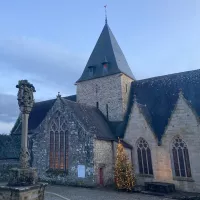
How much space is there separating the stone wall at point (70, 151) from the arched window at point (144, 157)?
4286mm

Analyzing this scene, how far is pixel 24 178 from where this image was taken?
723 centimetres

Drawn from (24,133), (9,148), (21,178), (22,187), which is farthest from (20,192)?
(9,148)

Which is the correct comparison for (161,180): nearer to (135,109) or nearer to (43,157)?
(135,109)

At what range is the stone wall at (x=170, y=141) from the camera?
14.1 metres

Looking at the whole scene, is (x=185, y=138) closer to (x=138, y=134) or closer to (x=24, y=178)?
(x=138, y=134)

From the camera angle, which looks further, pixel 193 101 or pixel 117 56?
pixel 117 56

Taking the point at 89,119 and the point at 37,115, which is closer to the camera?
the point at 89,119

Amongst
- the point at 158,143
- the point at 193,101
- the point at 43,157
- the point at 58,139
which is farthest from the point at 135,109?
the point at 43,157

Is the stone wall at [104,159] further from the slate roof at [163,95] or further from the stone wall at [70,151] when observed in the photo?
the slate roof at [163,95]

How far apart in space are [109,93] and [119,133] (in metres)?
4.63

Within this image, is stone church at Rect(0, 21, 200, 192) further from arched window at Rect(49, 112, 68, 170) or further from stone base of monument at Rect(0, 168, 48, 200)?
stone base of monument at Rect(0, 168, 48, 200)

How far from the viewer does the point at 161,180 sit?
15086 millimetres

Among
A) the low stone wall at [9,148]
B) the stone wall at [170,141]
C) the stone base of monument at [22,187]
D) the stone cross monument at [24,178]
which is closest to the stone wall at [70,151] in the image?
the low stone wall at [9,148]

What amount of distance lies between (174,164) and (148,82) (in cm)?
859
